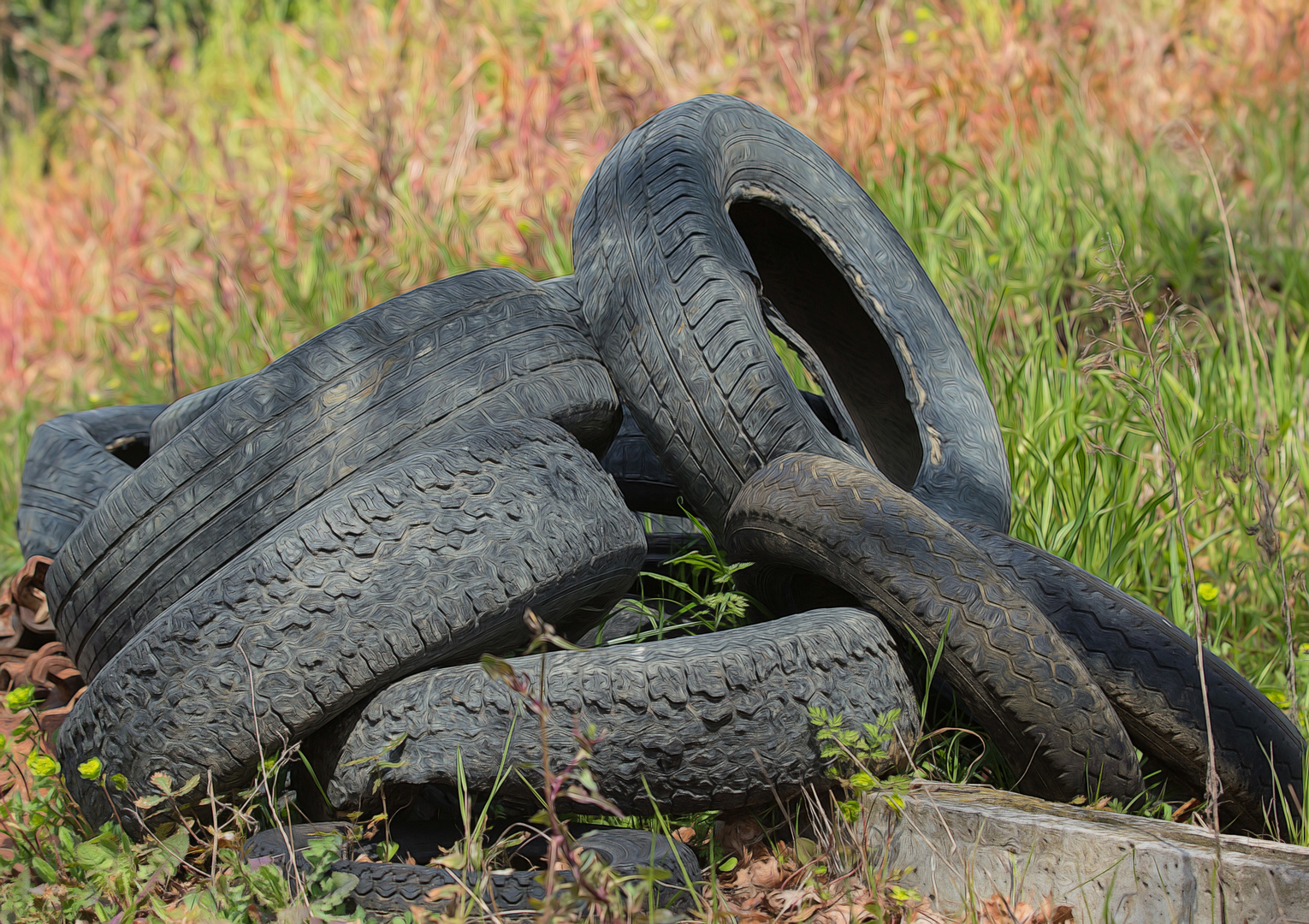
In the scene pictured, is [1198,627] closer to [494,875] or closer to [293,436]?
[494,875]

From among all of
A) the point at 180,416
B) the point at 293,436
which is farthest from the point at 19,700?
the point at 180,416

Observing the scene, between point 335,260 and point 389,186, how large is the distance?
0.60 meters

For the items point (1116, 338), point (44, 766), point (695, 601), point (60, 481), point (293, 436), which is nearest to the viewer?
point (44, 766)

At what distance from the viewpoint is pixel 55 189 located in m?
8.76

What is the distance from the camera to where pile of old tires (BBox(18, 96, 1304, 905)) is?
2.08m

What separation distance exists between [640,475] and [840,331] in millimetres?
1106

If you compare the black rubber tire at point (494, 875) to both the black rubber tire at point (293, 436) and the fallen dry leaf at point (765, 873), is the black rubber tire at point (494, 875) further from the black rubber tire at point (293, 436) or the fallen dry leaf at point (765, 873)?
the black rubber tire at point (293, 436)

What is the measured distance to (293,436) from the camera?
254cm

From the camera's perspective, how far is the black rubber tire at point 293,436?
2.52 metres

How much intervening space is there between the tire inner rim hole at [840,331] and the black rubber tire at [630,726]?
1.66 m

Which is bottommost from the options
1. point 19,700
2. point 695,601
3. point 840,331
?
point 695,601

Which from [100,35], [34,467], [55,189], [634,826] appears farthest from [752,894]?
[100,35]

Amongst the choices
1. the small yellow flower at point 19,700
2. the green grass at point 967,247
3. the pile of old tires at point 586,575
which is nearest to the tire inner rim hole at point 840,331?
the green grass at point 967,247

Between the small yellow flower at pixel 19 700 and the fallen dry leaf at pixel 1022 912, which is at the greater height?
the small yellow flower at pixel 19 700
